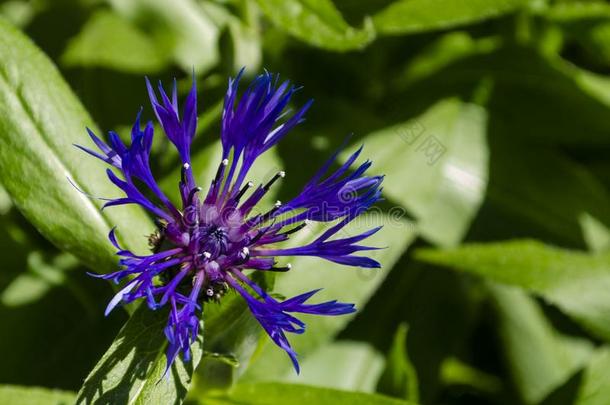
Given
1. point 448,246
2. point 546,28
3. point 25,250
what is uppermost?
point 25,250

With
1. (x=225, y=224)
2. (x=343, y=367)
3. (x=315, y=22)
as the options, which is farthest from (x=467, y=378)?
(x=225, y=224)

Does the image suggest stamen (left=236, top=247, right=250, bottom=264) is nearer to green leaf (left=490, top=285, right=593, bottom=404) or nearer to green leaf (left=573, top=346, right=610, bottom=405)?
green leaf (left=573, top=346, right=610, bottom=405)

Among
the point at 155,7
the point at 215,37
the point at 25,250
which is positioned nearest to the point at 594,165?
the point at 215,37

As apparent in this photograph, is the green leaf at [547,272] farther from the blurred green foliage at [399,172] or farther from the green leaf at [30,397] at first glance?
the green leaf at [30,397]

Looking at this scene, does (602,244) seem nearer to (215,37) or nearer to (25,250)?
(215,37)

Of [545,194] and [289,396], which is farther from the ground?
[289,396]

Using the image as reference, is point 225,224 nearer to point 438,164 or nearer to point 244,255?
point 244,255

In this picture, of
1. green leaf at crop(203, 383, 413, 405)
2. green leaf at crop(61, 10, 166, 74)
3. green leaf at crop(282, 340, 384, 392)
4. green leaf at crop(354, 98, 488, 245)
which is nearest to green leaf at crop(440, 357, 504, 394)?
green leaf at crop(282, 340, 384, 392)
